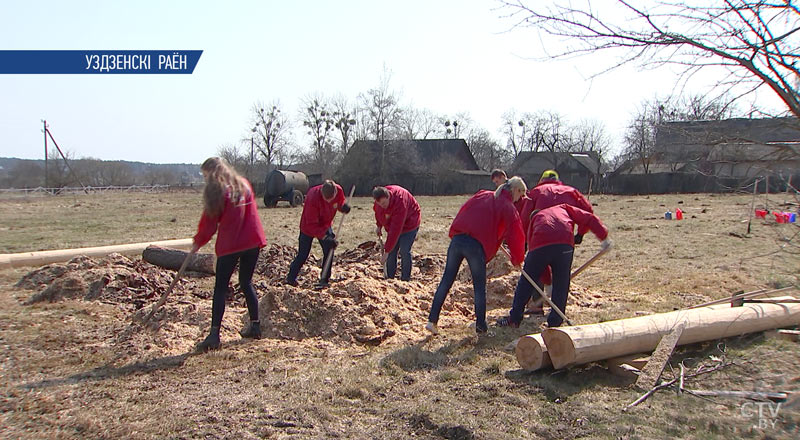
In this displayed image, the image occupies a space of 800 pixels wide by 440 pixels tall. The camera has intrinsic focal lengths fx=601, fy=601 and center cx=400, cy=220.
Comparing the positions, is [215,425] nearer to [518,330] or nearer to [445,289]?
[445,289]

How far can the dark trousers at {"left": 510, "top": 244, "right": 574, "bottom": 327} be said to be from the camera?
572 centimetres

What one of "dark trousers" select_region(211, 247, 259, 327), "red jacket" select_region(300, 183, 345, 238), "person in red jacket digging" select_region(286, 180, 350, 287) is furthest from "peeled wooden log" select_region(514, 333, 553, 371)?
"red jacket" select_region(300, 183, 345, 238)

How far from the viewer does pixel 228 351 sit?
17.6ft

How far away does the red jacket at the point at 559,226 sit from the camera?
18.7 ft

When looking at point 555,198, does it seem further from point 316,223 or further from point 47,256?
point 47,256

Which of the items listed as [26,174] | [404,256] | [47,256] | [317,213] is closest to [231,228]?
[317,213]

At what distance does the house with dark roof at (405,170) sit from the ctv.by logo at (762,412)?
40.2 meters

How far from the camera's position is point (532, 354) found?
15.2 feet

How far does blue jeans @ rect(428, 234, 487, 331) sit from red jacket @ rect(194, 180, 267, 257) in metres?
1.84

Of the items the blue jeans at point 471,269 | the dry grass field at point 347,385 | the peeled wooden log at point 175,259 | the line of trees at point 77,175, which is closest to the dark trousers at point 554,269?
the dry grass field at point 347,385

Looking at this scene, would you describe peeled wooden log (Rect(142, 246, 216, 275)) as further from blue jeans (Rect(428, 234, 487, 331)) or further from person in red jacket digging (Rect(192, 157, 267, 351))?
blue jeans (Rect(428, 234, 487, 331))

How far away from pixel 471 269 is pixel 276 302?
6.59 feet

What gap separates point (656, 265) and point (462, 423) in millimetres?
7458

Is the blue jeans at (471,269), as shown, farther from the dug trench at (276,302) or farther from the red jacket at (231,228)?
the red jacket at (231,228)
